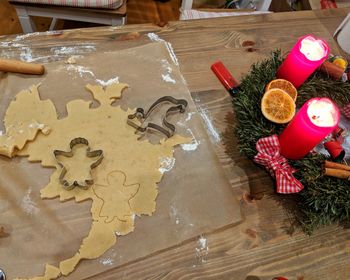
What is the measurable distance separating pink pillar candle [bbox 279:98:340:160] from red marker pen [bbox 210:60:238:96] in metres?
0.25

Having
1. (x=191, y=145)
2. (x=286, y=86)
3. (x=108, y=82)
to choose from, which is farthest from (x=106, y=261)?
(x=286, y=86)

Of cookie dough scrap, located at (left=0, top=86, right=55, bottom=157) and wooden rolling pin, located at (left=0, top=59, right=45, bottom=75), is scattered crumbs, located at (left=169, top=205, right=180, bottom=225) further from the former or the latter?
wooden rolling pin, located at (left=0, top=59, right=45, bottom=75)

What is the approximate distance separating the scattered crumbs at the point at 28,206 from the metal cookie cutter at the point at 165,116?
0.28 meters

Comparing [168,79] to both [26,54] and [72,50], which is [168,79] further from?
[26,54]

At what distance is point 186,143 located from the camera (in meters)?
0.85

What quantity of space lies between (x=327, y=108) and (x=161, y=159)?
37 centimetres

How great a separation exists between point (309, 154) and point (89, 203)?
1.60 feet

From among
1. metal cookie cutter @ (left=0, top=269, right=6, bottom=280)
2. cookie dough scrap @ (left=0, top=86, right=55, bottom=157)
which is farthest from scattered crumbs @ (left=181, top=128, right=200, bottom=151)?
metal cookie cutter @ (left=0, top=269, right=6, bottom=280)

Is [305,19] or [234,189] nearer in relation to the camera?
[234,189]

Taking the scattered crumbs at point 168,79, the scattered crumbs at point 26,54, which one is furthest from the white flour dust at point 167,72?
the scattered crumbs at point 26,54

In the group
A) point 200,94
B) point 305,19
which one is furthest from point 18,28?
point 305,19

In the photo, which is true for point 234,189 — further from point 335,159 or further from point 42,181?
point 42,181

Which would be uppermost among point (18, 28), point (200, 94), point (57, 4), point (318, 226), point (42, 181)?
point (18, 28)

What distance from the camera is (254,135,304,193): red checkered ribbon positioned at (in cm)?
76
